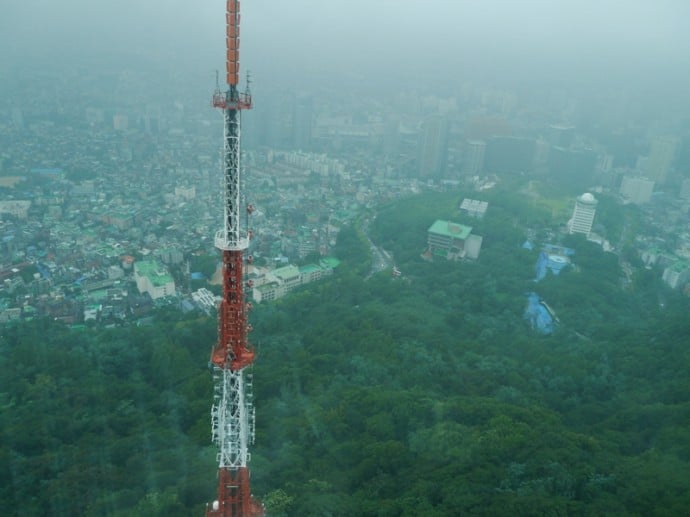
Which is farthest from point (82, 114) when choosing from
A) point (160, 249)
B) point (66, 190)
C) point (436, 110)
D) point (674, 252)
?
point (674, 252)

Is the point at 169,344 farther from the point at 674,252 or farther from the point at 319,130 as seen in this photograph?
the point at 319,130

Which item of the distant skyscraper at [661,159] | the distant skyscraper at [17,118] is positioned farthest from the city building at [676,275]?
the distant skyscraper at [17,118]

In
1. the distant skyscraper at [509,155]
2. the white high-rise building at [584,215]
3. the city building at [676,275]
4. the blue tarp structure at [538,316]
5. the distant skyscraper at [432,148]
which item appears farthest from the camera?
the distant skyscraper at [509,155]

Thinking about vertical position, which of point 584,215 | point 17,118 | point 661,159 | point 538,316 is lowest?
point 538,316

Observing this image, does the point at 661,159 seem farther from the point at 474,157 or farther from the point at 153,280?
the point at 153,280

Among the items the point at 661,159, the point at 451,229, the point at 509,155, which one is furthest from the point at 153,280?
the point at 661,159

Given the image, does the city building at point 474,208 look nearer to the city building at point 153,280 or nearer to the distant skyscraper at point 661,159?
the distant skyscraper at point 661,159

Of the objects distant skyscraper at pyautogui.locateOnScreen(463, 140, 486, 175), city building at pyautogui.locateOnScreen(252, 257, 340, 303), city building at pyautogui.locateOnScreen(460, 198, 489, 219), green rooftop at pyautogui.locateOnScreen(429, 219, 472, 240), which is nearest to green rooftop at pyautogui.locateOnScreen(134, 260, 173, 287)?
city building at pyautogui.locateOnScreen(252, 257, 340, 303)
